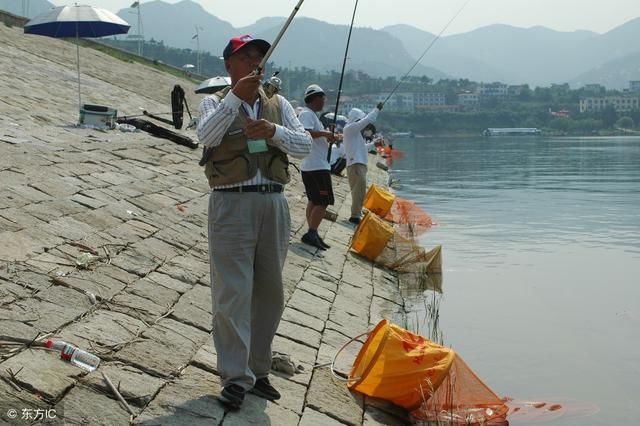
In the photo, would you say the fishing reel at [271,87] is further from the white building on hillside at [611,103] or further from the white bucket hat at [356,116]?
the white building on hillside at [611,103]

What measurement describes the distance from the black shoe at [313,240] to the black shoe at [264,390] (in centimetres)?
485

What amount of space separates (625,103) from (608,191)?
120605mm

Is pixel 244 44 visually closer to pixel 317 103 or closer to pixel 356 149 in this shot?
Result: pixel 317 103

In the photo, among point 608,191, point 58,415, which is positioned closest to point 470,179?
point 608,191

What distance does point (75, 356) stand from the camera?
4.21 m

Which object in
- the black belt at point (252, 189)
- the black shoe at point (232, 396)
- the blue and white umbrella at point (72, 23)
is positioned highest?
the blue and white umbrella at point (72, 23)

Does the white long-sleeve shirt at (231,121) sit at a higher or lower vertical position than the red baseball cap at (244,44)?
lower

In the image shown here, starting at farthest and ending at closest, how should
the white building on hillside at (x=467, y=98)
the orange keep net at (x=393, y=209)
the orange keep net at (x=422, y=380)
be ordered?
the white building on hillside at (x=467, y=98)
the orange keep net at (x=393, y=209)
the orange keep net at (x=422, y=380)

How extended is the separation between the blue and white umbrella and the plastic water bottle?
10547 mm

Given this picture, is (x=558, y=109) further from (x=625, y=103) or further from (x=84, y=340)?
(x=84, y=340)

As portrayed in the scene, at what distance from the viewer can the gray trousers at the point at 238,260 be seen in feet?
13.5

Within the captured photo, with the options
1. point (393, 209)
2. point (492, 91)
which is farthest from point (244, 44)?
point (492, 91)

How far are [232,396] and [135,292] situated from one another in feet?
5.71

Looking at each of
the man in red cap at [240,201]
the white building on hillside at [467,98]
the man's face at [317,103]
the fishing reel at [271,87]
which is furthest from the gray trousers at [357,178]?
the white building on hillside at [467,98]
